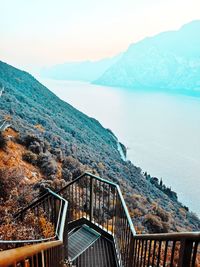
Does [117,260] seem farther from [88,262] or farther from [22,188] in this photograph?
[22,188]

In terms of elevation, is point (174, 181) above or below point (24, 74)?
below

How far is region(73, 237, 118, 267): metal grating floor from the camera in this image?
4309 mm

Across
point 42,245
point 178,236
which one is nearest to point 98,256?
point 42,245

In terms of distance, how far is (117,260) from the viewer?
14.0 ft

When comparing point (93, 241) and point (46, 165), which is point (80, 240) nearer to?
point (93, 241)

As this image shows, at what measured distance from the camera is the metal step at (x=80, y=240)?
15.0 ft

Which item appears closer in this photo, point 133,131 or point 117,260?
point 117,260

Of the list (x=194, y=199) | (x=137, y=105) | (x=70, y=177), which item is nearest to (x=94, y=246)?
(x=70, y=177)

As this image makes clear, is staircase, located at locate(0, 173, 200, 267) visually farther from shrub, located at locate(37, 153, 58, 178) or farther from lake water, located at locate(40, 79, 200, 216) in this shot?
lake water, located at locate(40, 79, 200, 216)

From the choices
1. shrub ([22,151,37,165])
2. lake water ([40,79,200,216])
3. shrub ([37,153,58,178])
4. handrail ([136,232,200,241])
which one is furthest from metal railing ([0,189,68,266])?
lake water ([40,79,200,216])

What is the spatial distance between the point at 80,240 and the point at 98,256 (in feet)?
1.63

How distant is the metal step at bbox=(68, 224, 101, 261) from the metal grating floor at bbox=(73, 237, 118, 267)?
0.07 metres

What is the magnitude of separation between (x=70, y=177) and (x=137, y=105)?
527 feet

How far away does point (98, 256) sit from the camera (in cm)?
447
